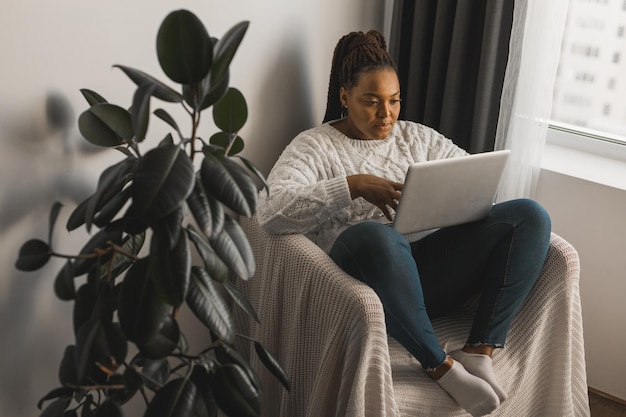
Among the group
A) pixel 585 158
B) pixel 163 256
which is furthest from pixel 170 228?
pixel 585 158

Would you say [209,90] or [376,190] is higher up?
[209,90]

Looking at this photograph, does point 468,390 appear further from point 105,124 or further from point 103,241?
point 105,124

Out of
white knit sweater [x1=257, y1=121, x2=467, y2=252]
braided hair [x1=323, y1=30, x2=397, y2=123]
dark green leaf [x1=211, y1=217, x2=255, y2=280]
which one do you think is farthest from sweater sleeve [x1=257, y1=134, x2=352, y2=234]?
dark green leaf [x1=211, y1=217, x2=255, y2=280]

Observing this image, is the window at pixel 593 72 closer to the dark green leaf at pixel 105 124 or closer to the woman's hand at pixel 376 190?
the woman's hand at pixel 376 190

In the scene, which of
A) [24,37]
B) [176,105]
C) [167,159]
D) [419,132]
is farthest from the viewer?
[419,132]

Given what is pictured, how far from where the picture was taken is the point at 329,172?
214 centimetres

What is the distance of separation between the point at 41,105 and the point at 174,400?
2.24 ft

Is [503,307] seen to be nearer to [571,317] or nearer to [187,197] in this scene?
[571,317]

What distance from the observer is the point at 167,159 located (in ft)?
4.50

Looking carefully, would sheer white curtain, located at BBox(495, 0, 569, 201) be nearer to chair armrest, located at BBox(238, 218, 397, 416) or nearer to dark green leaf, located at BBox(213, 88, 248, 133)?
chair armrest, located at BBox(238, 218, 397, 416)

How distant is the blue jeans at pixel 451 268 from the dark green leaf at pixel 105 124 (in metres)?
0.60

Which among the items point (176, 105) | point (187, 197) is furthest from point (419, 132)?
point (187, 197)

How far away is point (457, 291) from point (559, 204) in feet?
1.94

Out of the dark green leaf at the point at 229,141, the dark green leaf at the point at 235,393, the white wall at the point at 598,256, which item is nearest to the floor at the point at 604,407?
the white wall at the point at 598,256
